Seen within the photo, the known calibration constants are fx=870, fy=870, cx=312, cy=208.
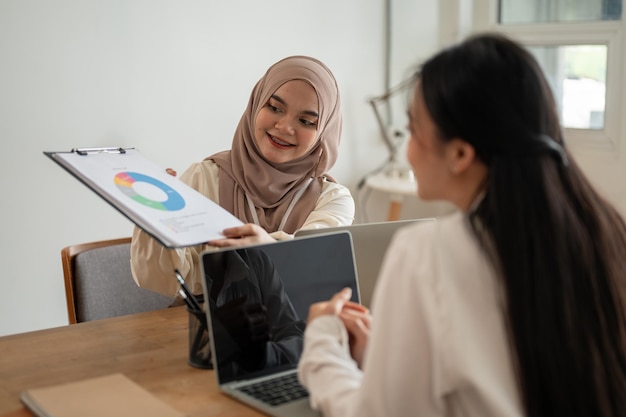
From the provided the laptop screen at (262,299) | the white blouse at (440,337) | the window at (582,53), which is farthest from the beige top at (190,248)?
the window at (582,53)

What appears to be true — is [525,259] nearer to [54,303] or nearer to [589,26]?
[54,303]

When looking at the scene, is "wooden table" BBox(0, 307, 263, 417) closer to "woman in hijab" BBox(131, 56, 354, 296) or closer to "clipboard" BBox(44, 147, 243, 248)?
"clipboard" BBox(44, 147, 243, 248)

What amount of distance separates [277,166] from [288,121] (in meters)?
0.16

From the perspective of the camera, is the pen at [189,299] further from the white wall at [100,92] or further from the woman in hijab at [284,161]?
the white wall at [100,92]

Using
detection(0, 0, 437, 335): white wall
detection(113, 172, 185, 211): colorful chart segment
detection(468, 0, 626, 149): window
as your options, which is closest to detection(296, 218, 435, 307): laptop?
detection(113, 172, 185, 211): colorful chart segment

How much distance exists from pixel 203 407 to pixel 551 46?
10.0 ft

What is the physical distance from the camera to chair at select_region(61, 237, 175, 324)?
2264mm

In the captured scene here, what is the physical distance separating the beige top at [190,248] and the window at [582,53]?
1572 millimetres

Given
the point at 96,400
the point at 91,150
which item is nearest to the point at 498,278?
the point at 96,400

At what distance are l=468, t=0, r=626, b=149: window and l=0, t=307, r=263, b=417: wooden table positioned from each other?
233 cm

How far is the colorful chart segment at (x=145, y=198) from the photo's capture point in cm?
162

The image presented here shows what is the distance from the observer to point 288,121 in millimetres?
2301

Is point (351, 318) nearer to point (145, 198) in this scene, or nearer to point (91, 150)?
point (145, 198)

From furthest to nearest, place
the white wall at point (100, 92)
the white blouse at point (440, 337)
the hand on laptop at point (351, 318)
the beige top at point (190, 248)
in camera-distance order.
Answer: the white wall at point (100, 92) → the beige top at point (190, 248) → the hand on laptop at point (351, 318) → the white blouse at point (440, 337)
